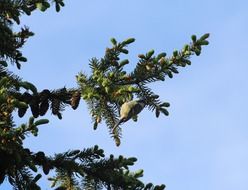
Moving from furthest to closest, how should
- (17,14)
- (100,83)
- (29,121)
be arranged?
(17,14), (100,83), (29,121)

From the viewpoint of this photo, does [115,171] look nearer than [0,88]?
No

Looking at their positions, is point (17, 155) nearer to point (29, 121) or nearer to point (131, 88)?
point (29, 121)

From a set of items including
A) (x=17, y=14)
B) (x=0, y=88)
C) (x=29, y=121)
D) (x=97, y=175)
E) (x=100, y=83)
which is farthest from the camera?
(x=17, y=14)

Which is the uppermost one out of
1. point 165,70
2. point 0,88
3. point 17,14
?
point 17,14

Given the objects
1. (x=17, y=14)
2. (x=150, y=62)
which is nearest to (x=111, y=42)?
(x=150, y=62)

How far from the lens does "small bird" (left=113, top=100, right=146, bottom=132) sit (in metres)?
6.47

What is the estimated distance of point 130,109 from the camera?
21.2 ft

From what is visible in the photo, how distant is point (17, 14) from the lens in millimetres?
7820

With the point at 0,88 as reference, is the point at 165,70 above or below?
above

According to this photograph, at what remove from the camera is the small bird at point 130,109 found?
647cm

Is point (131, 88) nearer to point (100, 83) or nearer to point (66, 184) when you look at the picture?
point (100, 83)

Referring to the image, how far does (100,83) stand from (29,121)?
47.3 inches

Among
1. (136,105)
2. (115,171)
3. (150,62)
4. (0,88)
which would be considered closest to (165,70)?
(150,62)

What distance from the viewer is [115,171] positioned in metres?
7.27
